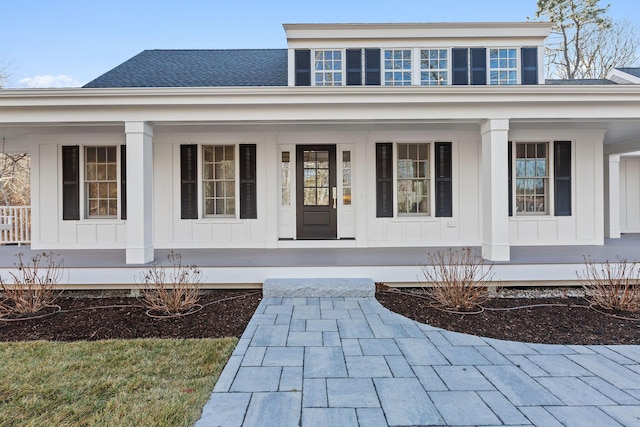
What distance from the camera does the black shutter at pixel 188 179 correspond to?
→ 7371mm

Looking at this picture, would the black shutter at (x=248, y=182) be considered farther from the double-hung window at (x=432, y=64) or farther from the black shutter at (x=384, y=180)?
the double-hung window at (x=432, y=64)

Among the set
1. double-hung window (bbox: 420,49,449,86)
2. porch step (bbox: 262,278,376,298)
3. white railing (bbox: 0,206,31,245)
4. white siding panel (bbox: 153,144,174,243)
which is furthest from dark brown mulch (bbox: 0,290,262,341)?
double-hung window (bbox: 420,49,449,86)

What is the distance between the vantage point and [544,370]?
2783 mm

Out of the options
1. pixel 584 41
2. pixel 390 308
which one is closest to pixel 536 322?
pixel 390 308

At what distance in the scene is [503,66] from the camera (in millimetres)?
7988

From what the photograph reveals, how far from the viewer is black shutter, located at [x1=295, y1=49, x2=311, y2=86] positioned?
791 centimetres

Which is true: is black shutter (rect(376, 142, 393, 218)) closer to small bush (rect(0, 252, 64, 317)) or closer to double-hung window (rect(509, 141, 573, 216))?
double-hung window (rect(509, 141, 573, 216))

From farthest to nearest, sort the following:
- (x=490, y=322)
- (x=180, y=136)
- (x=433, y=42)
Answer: (x=433, y=42), (x=180, y=136), (x=490, y=322)

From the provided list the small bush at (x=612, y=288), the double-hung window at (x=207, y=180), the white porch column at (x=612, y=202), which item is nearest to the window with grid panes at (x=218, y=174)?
the double-hung window at (x=207, y=180)

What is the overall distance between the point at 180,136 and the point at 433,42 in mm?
5719

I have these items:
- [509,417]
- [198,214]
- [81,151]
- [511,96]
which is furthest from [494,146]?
[81,151]

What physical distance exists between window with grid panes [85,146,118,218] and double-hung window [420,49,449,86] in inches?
265

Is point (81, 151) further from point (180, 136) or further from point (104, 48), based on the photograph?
point (104, 48)

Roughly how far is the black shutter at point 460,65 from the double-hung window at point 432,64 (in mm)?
184
